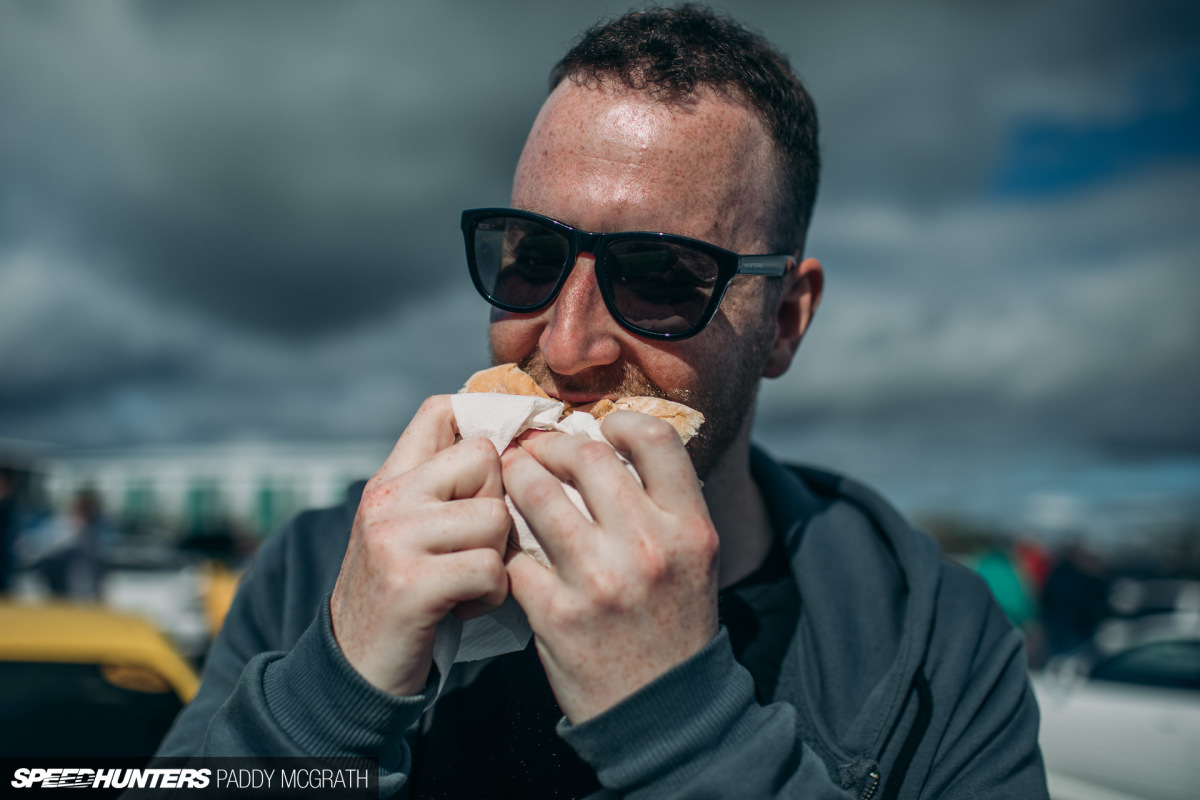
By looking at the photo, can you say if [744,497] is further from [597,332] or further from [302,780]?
[302,780]

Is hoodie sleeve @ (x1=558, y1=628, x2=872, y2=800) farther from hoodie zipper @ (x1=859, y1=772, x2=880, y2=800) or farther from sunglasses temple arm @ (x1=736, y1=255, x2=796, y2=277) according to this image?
sunglasses temple arm @ (x1=736, y1=255, x2=796, y2=277)

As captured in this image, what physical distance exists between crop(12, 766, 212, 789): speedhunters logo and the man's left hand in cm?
69

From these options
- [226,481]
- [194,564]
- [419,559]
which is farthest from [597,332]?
[226,481]

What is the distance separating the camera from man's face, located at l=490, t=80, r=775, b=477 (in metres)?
1.55

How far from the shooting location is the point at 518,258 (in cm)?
165

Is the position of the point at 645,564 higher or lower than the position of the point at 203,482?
higher

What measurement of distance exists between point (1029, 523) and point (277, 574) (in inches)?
847

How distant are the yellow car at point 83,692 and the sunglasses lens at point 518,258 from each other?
2880 millimetres

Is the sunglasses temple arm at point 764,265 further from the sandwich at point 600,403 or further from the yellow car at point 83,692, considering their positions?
the yellow car at point 83,692

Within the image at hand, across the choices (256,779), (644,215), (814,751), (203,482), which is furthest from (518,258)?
(203,482)

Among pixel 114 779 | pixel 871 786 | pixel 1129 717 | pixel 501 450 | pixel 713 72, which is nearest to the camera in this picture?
pixel 501 450

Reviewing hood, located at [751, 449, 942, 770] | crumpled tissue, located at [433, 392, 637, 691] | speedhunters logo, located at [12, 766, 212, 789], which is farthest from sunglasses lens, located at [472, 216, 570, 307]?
speedhunters logo, located at [12, 766, 212, 789]

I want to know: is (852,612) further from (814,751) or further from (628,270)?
(628,270)

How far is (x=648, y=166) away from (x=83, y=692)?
3.55 metres
